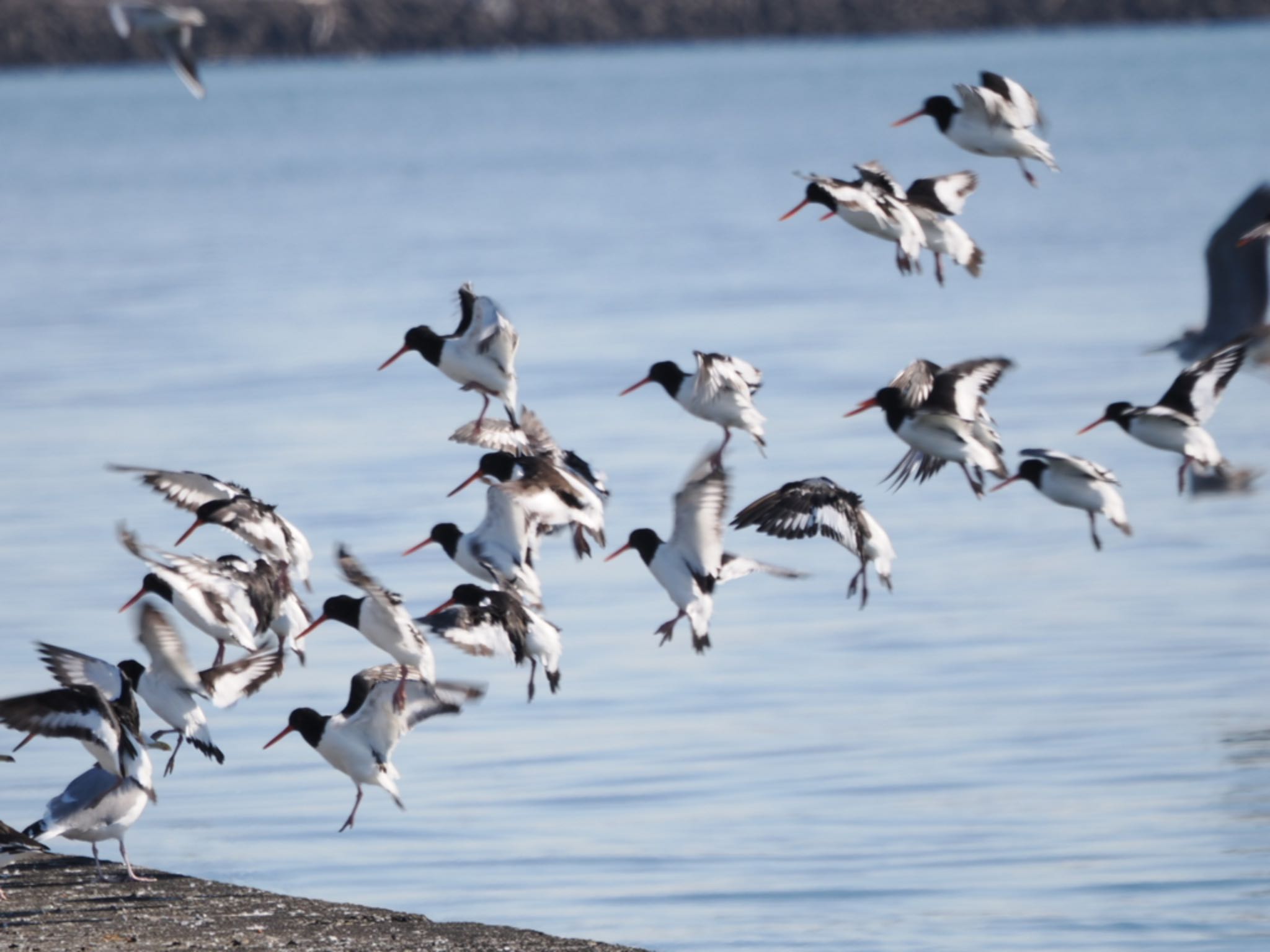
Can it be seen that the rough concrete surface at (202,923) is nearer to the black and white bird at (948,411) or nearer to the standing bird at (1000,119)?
the black and white bird at (948,411)

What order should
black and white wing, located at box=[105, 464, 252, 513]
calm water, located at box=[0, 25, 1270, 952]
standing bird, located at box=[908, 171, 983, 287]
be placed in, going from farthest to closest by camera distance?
1. standing bird, located at box=[908, 171, 983, 287]
2. calm water, located at box=[0, 25, 1270, 952]
3. black and white wing, located at box=[105, 464, 252, 513]

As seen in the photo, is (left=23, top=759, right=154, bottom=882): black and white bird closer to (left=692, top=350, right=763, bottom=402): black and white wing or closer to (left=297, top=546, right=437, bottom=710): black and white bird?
(left=297, top=546, right=437, bottom=710): black and white bird

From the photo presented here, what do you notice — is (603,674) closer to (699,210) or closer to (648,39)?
(699,210)

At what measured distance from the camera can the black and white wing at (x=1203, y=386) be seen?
29.7ft

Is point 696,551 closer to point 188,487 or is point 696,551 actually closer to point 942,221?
point 942,221

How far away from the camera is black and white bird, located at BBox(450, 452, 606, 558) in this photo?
8.55 meters

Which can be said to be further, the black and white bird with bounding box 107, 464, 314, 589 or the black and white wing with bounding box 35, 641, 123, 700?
the black and white bird with bounding box 107, 464, 314, 589

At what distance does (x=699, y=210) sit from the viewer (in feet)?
155

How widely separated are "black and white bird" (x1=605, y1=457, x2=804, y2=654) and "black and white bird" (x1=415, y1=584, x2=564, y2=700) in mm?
576

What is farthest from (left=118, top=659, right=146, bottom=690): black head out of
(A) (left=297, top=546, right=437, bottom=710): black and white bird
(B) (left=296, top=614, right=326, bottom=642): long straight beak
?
(A) (left=297, top=546, right=437, bottom=710): black and white bird

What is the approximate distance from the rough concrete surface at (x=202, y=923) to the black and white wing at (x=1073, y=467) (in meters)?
2.57

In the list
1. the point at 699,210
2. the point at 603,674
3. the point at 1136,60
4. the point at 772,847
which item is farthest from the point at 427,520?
the point at 1136,60

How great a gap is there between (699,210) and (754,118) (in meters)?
32.1

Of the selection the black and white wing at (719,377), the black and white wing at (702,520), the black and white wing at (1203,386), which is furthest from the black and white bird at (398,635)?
the black and white wing at (1203,386)
